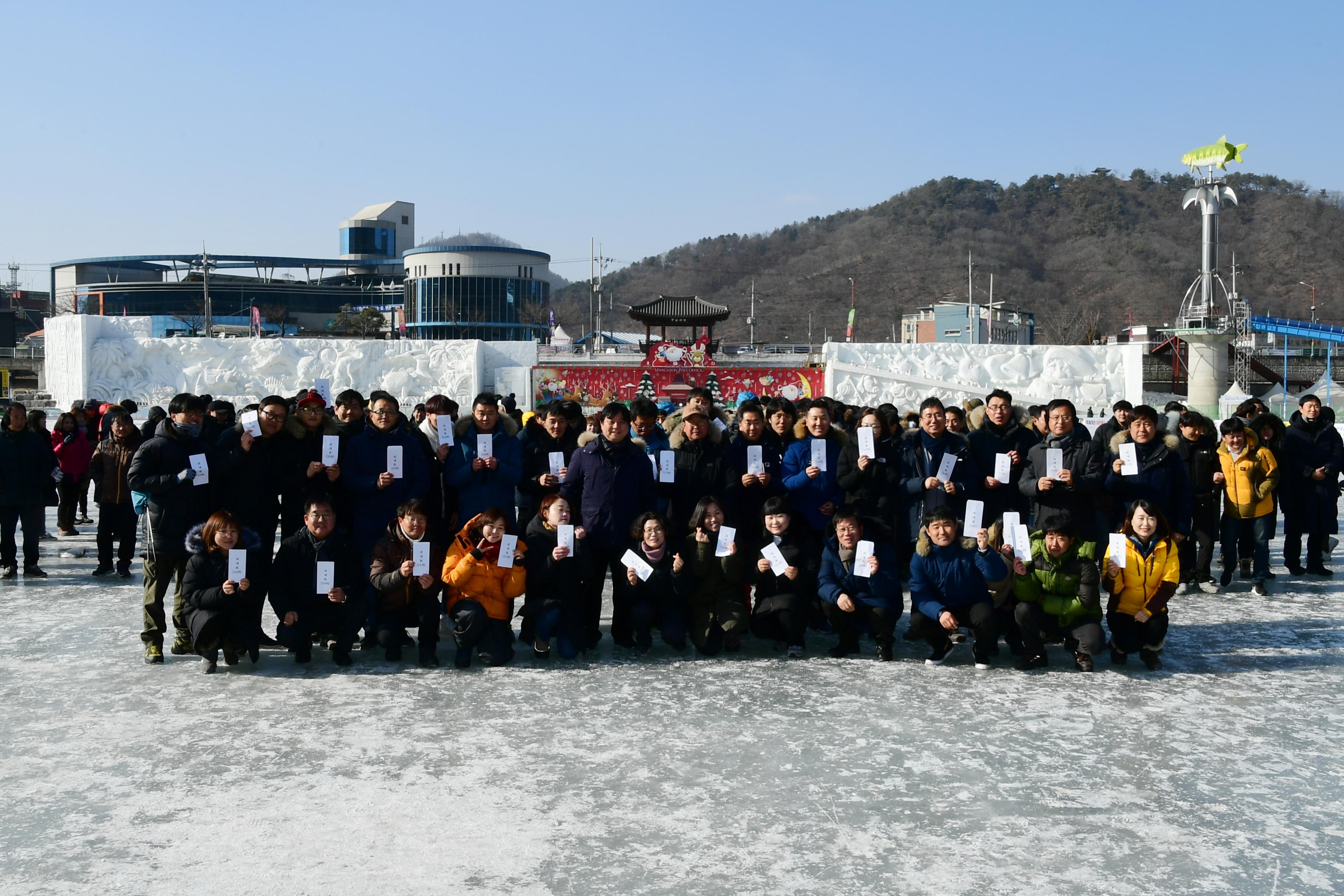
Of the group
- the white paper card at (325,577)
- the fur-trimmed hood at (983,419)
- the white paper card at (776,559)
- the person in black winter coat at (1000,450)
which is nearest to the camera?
the white paper card at (325,577)

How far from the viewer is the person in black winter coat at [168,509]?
5.62m

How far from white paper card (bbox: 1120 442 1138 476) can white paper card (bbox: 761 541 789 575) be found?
7.69 ft

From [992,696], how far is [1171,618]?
2.31m

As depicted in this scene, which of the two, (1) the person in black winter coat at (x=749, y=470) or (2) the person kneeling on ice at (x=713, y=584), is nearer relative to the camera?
(2) the person kneeling on ice at (x=713, y=584)

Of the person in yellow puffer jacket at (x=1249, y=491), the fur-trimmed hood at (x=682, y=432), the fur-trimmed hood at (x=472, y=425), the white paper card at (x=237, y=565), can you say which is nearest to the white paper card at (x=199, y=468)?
the white paper card at (x=237, y=565)

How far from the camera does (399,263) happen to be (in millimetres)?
74500

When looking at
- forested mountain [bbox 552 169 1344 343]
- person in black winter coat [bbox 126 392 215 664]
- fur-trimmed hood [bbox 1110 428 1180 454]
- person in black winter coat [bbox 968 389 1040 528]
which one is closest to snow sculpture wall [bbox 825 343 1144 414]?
fur-trimmed hood [bbox 1110 428 1180 454]

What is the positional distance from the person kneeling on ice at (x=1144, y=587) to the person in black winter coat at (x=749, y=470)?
6.35ft

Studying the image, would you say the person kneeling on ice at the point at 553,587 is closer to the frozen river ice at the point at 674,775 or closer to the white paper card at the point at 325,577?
the frozen river ice at the point at 674,775

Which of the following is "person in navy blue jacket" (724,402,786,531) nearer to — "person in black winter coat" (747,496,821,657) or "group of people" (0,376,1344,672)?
"group of people" (0,376,1344,672)

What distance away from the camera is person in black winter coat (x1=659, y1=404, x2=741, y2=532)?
634 centimetres

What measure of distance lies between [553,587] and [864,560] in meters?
1.68

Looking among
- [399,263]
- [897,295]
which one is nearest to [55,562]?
[897,295]

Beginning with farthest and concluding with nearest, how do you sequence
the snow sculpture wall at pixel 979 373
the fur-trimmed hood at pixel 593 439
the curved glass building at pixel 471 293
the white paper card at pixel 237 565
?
1. the curved glass building at pixel 471 293
2. the snow sculpture wall at pixel 979 373
3. the fur-trimmed hood at pixel 593 439
4. the white paper card at pixel 237 565
